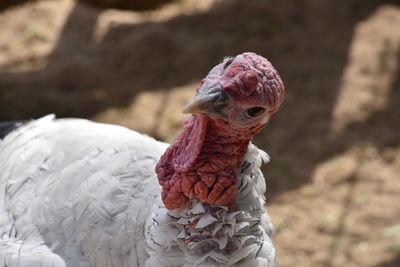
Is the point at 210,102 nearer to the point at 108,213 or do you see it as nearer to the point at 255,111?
the point at 255,111

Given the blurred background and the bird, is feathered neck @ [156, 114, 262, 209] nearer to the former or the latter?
the bird

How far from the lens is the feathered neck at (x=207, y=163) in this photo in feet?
8.33

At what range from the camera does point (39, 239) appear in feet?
9.86

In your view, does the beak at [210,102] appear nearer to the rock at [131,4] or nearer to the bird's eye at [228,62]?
the bird's eye at [228,62]

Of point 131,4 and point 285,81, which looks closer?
point 285,81

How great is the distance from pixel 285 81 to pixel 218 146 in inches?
159

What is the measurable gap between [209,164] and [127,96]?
3743 mm

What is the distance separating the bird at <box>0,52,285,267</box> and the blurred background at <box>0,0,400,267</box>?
2.16 metres

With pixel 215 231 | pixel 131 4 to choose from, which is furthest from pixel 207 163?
pixel 131 4

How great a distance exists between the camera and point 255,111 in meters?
2.46

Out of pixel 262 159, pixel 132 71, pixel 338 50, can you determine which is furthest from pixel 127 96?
pixel 262 159

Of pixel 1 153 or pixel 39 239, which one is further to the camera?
pixel 1 153

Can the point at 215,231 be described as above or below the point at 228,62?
below

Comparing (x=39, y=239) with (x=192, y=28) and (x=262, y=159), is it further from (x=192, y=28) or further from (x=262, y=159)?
(x=192, y=28)
